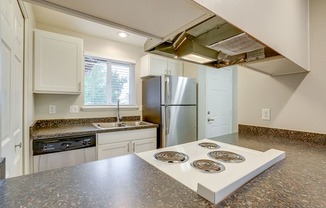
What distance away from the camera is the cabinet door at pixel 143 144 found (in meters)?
2.38

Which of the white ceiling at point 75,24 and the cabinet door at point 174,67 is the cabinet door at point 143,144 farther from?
the white ceiling at point 75,24

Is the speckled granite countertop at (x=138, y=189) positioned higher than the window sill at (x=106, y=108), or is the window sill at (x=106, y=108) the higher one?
the window sill at (x=106, y=108)

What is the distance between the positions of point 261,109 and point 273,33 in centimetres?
108

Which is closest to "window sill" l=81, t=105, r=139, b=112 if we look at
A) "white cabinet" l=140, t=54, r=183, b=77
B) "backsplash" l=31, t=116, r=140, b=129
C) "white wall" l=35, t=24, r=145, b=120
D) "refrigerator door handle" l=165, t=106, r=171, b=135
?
"white wall" l=35, t=24, r=145, b=120

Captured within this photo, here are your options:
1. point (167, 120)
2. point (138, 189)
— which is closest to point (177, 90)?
point (167, 120)

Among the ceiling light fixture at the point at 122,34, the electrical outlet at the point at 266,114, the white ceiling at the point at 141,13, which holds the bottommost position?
the electrical outlet at the point at 266,114

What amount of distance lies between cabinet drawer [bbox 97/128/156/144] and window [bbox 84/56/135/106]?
818mm

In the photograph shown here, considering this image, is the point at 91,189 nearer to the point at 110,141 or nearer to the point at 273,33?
the point at 273,33

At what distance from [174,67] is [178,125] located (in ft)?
3.90

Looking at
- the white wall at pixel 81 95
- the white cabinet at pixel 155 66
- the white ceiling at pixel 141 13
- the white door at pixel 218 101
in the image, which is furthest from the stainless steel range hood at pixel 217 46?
the white wall at pixel 81 95

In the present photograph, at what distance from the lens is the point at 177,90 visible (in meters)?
2.78

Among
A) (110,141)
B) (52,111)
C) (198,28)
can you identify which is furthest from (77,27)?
(198,28)

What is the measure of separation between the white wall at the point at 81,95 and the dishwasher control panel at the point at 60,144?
0.74m

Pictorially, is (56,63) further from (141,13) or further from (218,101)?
(218,101)
